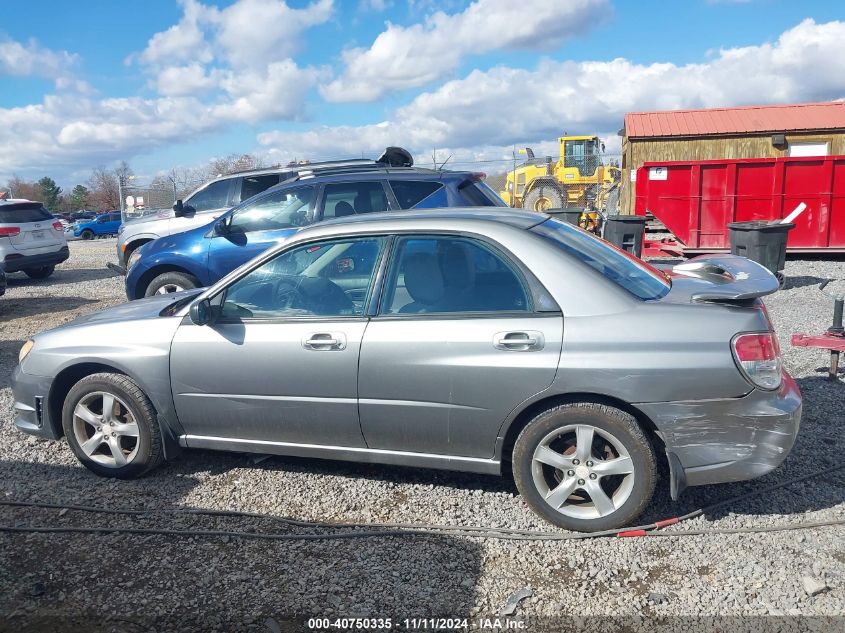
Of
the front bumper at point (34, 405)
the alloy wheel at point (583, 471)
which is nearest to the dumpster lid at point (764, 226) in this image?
the alloy wheel at point (583, 471)

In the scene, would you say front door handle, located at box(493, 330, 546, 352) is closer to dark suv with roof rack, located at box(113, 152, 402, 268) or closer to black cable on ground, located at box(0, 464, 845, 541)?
black cable on ground, located at box(0, 464, 845, 541)

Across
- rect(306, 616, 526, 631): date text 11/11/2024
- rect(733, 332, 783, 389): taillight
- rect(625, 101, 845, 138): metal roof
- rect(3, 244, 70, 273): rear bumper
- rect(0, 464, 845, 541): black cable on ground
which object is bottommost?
rect(306, 616, 526, 631): date text 11/11/2024

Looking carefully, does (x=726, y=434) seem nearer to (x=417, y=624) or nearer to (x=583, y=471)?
(x=583, y=471)

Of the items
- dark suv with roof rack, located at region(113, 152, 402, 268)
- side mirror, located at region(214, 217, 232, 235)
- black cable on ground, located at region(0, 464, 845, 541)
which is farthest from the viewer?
Result: dark suv with roof rack, located at region(113, 152, 402, 268)

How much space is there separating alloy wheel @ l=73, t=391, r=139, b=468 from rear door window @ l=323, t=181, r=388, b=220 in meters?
3.68

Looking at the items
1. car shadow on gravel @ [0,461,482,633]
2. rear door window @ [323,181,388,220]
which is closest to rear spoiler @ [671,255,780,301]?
car shadow on gravel @ [0,461,482,633]

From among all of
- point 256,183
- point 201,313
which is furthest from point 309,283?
point 256,183

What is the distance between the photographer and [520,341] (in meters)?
3.52

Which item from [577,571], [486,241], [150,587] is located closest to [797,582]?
[577,571]

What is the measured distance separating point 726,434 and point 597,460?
0.62m

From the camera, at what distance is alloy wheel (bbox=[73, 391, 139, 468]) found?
4.38 meters

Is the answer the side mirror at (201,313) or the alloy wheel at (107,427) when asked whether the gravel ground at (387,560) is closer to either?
the alloy wheel at (107,427)

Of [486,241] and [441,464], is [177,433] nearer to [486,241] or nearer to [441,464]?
[441,464]

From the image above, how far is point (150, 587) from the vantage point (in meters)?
3.31
